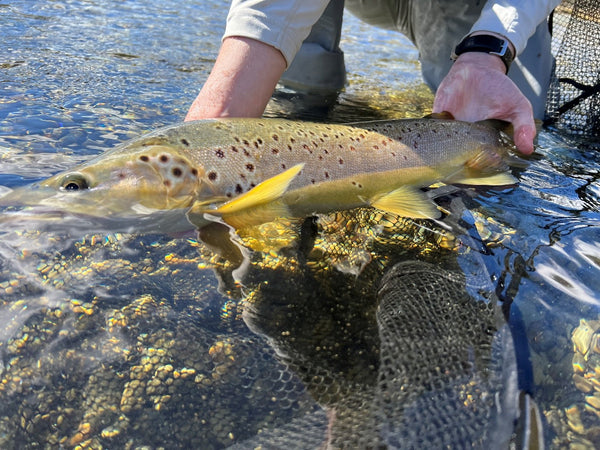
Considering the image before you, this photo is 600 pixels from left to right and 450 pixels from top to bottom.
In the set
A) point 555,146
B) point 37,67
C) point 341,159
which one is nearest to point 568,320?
point 341,159

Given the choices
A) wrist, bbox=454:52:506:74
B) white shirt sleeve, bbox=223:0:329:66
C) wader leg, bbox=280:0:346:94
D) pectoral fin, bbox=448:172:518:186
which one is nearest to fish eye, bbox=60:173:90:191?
white shirt sleeve, bbox=223:0:329:66

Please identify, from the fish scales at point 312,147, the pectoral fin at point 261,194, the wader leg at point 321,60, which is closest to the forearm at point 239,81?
the fish scales at point 312,147

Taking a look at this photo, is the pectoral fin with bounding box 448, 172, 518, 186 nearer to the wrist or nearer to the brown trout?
the brown trout

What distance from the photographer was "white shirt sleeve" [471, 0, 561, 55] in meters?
2.95

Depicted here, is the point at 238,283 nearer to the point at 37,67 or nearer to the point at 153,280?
the point at 153,280

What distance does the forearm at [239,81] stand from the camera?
2.38 m

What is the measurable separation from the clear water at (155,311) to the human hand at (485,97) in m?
0.34

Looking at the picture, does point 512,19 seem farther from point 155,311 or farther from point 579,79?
point 155,311

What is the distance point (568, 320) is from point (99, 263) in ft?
5.58

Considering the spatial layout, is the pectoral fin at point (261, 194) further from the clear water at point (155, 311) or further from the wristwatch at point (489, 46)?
the wristwatch at point (489, 46)

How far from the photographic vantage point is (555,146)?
11.8 feet

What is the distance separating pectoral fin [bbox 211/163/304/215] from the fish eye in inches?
19.9

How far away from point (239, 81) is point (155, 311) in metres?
1.31

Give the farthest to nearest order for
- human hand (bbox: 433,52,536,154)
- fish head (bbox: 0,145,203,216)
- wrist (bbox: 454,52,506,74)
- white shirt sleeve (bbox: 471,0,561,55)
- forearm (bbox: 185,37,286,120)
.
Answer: white shirt sleeve (bbox: 471,0,561,55), wrist (bbox: 454,52,506,74), human hand (bbox: 433,52,536,154), forearm (bbox: 185,37,286,120), fish head (bbox: 0,145,203,216)
